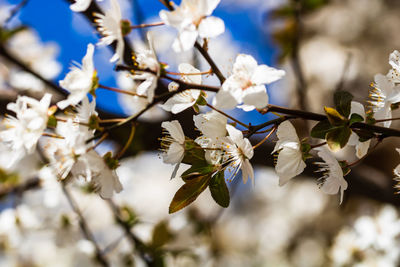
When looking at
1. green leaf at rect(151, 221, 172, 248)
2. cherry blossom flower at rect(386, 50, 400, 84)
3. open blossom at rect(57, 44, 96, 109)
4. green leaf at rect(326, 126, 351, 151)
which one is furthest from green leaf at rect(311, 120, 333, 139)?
green leaf at rect(151, 221, 172, 248)

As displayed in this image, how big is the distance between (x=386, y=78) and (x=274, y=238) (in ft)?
7.42

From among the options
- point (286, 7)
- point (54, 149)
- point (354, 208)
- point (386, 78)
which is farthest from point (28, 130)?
point (354, 208)

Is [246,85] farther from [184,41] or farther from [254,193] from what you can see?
[254,193]

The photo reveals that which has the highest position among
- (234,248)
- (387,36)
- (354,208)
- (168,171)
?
(387,36)

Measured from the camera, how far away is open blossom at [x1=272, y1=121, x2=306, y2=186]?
17.4 inches

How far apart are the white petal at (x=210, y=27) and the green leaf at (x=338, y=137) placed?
166 mm

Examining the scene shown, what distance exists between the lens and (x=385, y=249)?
4.16ft

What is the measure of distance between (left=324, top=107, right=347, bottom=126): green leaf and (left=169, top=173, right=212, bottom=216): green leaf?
15 centimetres

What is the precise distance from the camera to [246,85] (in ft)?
1.38

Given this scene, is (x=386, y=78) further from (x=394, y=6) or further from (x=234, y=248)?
(x=234, y=248)

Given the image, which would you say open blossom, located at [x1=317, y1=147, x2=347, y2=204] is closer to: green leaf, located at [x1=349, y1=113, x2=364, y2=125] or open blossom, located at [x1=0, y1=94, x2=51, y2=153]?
green leaf, located at [x1=349, y1=113, x2=364, y2=125]

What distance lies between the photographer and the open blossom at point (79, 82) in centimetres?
42

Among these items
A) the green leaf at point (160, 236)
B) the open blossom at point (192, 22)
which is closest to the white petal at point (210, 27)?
the open blossom at point (192, 22)

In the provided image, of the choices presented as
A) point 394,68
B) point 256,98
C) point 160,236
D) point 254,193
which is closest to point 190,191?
point 256,98
